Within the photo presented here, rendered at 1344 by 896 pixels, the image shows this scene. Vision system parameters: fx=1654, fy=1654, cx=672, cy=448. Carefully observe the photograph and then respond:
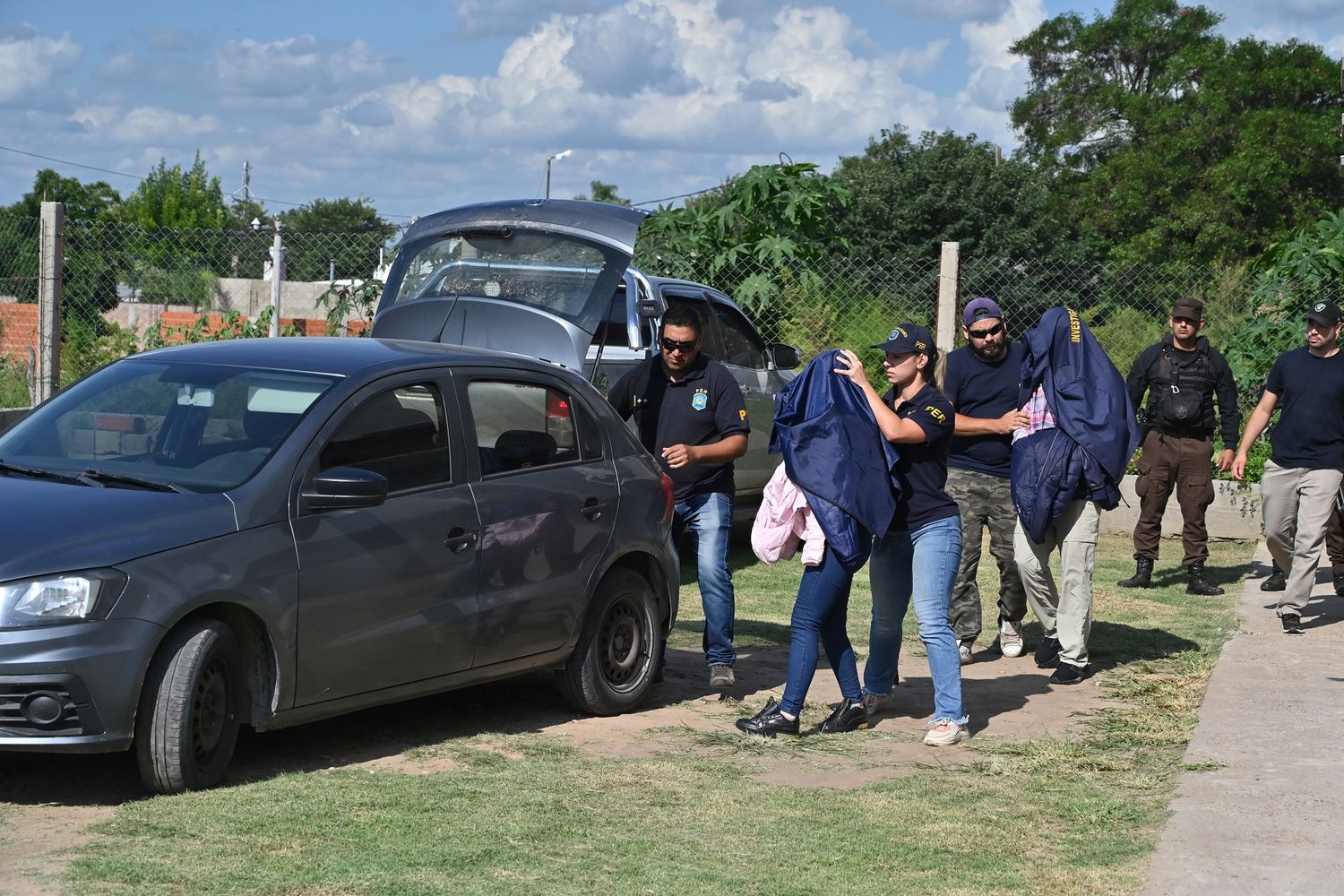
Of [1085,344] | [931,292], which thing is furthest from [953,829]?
[931,292]

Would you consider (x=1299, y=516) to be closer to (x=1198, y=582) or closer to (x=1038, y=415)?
(x=1198, y=582)

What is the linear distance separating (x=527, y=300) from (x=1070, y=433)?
337 centimetres

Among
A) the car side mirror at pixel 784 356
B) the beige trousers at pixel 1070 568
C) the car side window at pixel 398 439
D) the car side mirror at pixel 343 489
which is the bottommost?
the beige trousers at pixel 1070 568

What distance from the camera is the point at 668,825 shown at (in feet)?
18.2

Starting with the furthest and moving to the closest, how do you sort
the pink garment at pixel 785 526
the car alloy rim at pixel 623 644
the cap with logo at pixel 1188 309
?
1. the cap with logo at pixel 1188 309
2. the car alloy rim at pixel 623 644
3. the pink garment at pixel 785 526

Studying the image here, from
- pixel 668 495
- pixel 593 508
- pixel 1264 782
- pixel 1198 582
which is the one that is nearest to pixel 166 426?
pixel 593 508

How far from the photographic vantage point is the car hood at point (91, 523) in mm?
5301

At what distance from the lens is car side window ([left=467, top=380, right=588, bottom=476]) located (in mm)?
6852

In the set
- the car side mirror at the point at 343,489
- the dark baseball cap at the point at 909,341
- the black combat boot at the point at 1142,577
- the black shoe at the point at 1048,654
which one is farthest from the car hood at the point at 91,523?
the black combat boot at the point at 1142,577

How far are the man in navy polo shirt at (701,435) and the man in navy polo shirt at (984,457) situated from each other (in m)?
1.30

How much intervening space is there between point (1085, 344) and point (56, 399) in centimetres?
497

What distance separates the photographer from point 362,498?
5.99 metres

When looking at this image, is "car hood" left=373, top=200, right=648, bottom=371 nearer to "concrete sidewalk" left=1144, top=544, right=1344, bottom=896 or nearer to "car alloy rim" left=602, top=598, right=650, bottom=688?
"car alloy rim" left=602, top=598, right=650, bottom=688

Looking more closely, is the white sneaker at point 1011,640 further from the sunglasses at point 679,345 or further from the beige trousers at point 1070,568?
the sunglasses at point 679,345
